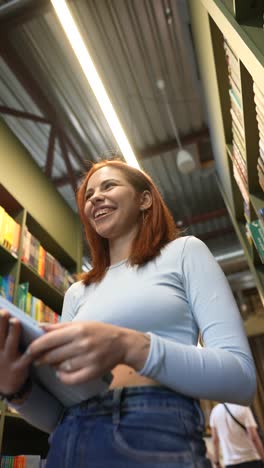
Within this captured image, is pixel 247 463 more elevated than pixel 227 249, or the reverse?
pixel 247 463

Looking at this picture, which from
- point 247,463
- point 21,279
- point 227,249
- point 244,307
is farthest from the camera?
point 244,307

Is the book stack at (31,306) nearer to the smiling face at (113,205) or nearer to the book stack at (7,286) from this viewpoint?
the book stack at (7,286)

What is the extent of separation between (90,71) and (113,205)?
186 cm

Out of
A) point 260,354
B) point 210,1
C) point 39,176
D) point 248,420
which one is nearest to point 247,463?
point 248,420

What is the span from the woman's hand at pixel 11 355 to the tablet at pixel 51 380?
0.01 meters

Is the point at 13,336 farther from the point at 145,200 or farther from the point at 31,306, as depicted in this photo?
the point at 31,306

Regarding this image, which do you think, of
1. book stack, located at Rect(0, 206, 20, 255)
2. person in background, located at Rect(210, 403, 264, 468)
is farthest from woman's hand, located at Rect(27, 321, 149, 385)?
person in background, located at Rect(210, 403, 264, 468)

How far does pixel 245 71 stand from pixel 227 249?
5.68 metres

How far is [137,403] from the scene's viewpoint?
0.72 m

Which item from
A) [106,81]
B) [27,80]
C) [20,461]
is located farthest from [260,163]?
[27,80]

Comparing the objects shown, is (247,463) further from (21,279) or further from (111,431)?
(111,431)

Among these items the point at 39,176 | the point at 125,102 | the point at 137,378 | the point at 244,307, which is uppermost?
the point at 137,378

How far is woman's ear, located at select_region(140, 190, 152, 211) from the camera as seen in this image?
4.27 ft

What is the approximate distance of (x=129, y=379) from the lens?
2.47 ft
